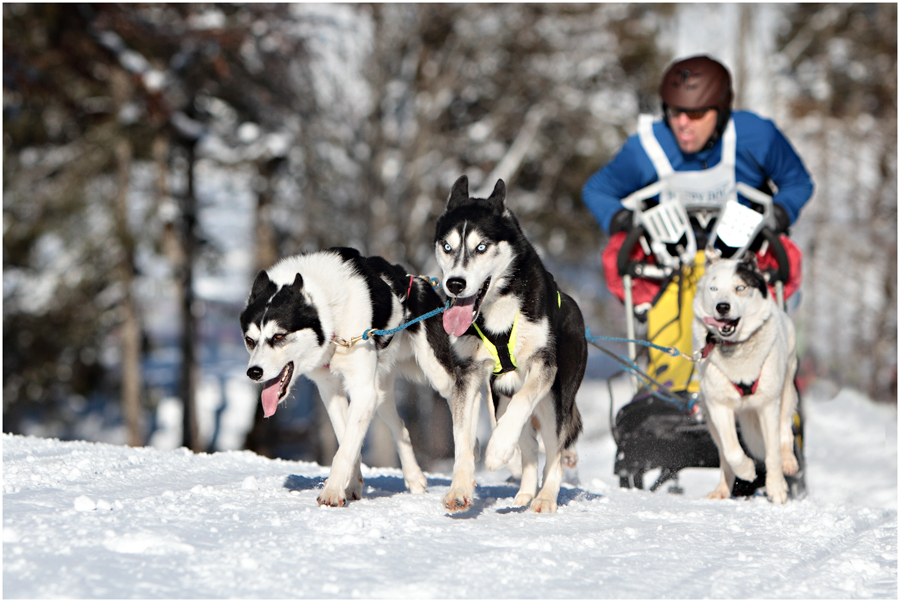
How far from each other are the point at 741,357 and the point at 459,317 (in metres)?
1.82

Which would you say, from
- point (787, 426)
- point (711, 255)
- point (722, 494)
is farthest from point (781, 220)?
point (722, 494)

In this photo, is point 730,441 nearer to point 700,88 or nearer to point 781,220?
point 781,220

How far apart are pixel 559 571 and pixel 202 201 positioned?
40.6ft

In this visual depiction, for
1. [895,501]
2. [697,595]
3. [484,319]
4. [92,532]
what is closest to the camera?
[697,595]

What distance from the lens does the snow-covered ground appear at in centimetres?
227

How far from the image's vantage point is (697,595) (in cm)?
239

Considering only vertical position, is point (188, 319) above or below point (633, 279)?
below

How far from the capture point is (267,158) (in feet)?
44.6

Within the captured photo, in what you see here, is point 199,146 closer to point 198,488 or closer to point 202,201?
point 202,201

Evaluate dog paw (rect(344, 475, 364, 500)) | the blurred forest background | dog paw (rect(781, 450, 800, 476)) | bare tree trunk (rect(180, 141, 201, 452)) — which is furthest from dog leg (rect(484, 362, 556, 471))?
bare tree trunk (rect(180, 141, 201, 452))

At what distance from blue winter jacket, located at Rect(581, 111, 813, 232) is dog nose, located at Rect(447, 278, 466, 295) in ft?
7.63

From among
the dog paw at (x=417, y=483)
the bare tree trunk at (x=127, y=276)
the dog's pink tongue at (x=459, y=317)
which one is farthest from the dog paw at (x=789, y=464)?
the bare tree trunk at (x=127, y=276)

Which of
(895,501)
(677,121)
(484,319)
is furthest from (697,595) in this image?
(895,501)

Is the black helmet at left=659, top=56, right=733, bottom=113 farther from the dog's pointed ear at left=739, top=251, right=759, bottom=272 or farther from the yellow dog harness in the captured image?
the yellow dog harness
